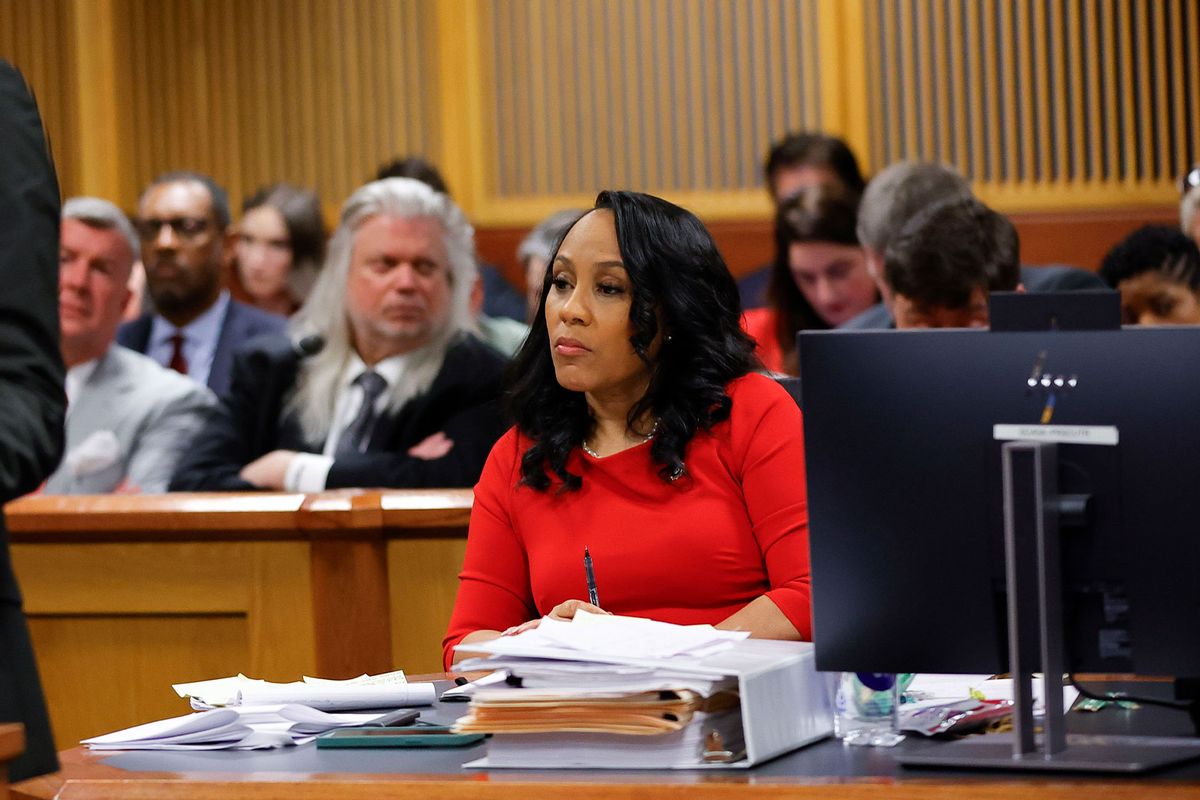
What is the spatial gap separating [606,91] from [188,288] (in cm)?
174

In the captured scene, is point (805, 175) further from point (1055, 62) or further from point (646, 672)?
point (646, 672)

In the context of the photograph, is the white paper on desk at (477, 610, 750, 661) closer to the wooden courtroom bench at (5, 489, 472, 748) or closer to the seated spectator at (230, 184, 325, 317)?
the wooden courtroom bench at (5, 489, 472, 748)

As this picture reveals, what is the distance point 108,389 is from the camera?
4117mm

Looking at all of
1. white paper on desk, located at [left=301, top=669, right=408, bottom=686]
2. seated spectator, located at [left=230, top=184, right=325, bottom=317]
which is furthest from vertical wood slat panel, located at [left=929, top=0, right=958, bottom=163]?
white paper on desk, located at [left=301, top=669, right=408, bottom=686]

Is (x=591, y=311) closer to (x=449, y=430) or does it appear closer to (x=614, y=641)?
(x=614, y=641)

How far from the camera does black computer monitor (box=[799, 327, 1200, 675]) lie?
1.53 m

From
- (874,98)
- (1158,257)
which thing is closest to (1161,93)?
(874,98)

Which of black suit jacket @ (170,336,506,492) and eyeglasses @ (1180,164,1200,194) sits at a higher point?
eyeglasses @ (1180,164,1200,194)

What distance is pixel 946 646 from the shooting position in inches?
A: 63.4

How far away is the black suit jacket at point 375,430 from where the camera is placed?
3518 mm

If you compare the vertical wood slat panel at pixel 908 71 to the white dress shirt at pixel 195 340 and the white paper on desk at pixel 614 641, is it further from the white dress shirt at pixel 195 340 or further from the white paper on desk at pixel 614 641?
the white paper on desk at pixel 614 641

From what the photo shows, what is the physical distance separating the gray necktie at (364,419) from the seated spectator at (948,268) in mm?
1119

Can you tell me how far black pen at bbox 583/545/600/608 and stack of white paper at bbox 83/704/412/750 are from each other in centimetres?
37

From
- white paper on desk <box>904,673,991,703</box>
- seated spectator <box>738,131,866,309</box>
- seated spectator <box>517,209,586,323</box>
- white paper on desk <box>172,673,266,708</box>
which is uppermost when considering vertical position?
seated spectator <box>738,131,866,309</box>
